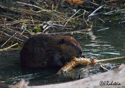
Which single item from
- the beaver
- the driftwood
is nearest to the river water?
the beaver

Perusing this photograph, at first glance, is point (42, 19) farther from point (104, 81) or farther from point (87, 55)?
point (104, 81)

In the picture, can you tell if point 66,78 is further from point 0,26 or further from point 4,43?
point 0,26

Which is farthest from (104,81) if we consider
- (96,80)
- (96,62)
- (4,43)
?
(4,43)

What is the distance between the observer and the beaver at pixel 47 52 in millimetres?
4734

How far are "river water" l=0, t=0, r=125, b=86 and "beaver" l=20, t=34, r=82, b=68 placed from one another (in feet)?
0.43

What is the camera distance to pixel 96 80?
295 cm

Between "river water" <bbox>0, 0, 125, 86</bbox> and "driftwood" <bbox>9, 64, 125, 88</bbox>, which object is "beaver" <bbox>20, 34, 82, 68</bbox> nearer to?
"river water" <bbox>0, 0, 125, 86</bbox>

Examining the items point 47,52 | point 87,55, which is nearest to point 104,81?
point 47,52

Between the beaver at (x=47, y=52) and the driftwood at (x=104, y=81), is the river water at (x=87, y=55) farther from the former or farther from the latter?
the driftwood at (x=104, y=81)

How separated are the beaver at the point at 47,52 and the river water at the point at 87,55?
13cm

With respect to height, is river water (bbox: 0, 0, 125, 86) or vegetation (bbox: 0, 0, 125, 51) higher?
vegetation (bbox: 0, 0, 125, 51)

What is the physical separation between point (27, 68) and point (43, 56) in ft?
1.10

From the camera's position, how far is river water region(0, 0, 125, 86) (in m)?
4.18

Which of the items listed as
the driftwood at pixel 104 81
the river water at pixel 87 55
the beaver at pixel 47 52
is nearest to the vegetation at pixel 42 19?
the river water at pixel 87 55
